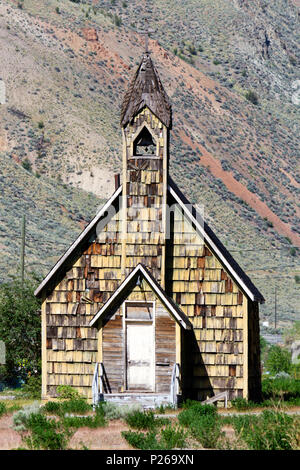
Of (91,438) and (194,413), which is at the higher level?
(194,413)

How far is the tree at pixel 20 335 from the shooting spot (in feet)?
103

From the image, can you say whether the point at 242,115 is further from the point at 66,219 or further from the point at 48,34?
the point at 66,219

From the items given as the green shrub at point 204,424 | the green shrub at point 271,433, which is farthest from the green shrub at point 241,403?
the green shrub at point 271,433

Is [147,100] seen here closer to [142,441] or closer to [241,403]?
[241,403]

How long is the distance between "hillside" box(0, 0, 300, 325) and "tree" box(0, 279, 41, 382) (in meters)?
28.1

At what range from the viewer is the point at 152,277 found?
2358 centimetres

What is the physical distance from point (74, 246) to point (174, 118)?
79.3 meters

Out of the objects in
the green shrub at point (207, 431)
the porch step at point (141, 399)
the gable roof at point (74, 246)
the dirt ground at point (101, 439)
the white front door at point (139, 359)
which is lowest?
the dirt ground at point (101, 439)

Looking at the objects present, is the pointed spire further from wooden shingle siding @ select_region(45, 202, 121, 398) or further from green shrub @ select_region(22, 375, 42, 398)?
green shrub @ select_region(22, 375, 42, 398)

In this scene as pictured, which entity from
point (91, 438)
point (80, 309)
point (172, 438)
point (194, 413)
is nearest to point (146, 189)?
point (80, 309)

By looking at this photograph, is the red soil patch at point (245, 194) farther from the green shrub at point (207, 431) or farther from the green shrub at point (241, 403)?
the green shrub at point (207, 431)

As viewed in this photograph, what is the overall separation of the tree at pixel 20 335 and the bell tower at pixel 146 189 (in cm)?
844

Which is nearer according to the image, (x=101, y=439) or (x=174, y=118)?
(x=101, y=439)

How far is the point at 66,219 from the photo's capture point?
78.7m
